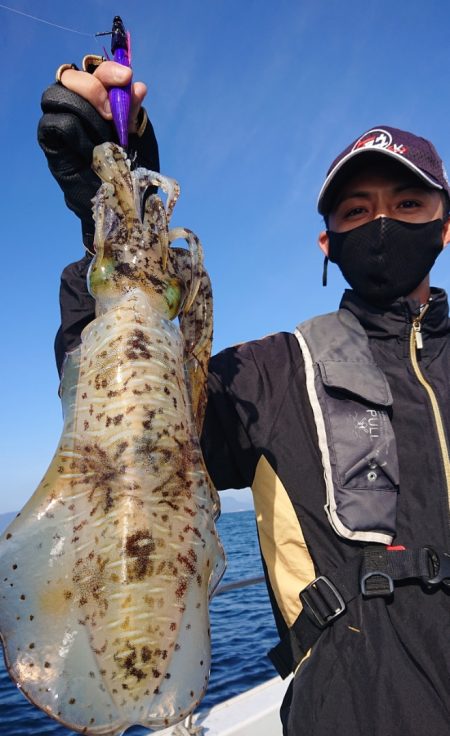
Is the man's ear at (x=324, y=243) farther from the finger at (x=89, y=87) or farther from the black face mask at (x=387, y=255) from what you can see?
the finger at (x=89, y=87)

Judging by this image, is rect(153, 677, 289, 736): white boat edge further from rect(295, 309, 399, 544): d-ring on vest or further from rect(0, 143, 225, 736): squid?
rect(0, 143, 225, 736): squid

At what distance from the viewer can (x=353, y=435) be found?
3.16 meters

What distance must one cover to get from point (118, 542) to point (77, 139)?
2.03 meters

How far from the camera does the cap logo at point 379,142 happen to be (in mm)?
3554

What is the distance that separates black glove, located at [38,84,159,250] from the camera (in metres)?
2.68

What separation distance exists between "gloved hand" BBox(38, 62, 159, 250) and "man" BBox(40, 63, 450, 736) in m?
0.02

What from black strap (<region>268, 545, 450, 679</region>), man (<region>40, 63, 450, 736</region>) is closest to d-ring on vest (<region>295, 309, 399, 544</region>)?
man (<region>40, 63, 450, 736</region>)

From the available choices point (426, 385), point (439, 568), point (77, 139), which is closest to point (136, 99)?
point (77, 139)

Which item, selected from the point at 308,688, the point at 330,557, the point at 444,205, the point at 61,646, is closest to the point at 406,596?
the point at 330,557

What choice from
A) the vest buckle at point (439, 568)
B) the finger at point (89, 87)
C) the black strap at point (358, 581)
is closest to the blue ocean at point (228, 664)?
the black strap at point (358, 581)

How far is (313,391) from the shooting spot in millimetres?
3320

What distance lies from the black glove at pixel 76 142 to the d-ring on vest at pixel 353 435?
5.28 feet

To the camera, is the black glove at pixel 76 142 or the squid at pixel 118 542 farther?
the black glove at pixel 76 142

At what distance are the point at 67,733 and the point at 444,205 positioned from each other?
12.8 meters
